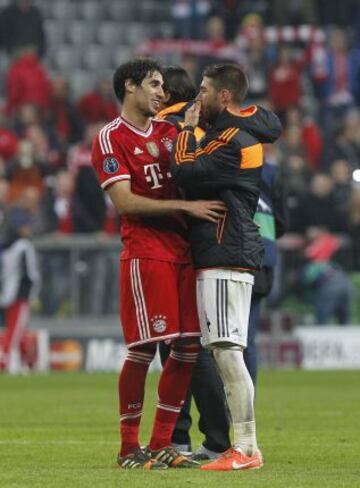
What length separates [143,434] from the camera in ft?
41.1

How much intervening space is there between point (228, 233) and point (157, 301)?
0.56 metres

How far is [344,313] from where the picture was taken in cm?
2300

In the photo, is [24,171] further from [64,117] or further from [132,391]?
[132,391]

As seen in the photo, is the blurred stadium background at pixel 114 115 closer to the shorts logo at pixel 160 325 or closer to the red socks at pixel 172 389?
the red socks at pixel 172 389

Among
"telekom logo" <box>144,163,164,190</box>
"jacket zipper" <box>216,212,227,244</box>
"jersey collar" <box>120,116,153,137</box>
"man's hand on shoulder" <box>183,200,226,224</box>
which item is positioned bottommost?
"jacket zipper" <box>216,212,227,244</box>

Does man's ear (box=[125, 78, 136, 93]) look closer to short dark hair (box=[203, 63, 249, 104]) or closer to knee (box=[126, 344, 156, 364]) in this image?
short dark hair (box=[203, 63, 249, 104])

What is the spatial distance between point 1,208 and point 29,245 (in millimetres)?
968

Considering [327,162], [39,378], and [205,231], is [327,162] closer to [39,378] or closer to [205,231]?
[39,378]

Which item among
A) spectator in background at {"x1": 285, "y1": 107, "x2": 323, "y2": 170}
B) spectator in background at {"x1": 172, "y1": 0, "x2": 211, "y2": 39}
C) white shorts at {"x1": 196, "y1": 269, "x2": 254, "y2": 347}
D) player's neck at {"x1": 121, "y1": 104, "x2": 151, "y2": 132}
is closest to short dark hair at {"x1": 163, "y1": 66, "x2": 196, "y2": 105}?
player's neck at {"x1": 121, "y1": 104, "x2": 151, "y2": 132}

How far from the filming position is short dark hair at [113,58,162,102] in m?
9.95

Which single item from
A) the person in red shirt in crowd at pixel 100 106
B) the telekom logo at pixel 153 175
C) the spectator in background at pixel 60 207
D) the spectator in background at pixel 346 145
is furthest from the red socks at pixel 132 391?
the person in red shirt in crowd at pixel 100 106

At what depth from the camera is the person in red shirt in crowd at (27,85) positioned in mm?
27016

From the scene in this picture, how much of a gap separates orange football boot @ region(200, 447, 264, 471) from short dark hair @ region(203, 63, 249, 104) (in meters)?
2.01

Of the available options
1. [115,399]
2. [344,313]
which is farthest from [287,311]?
[115,399]
